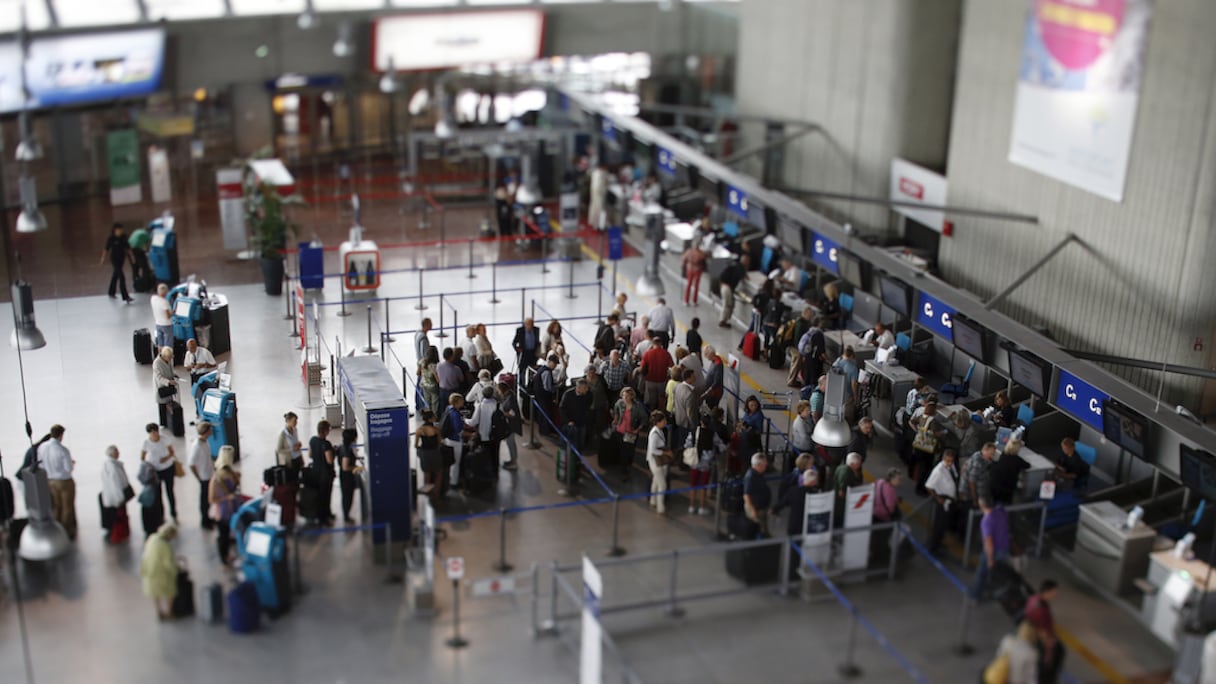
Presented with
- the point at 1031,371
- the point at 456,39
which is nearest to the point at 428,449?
the point at 1031,371

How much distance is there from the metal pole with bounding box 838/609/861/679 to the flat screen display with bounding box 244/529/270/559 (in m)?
5.65

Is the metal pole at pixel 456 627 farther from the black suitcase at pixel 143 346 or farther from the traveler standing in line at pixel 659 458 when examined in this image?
the black suitcase at pixel 143 346

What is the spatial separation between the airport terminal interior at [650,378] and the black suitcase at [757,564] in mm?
A: 59

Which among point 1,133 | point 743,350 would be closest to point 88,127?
point 1,133

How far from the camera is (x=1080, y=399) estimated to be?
16203 mm

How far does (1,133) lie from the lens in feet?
94.4

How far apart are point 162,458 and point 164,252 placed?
951 cm

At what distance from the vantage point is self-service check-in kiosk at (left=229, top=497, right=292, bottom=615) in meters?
13.0

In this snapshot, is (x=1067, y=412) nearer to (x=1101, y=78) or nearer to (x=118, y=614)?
(x=1101, y=78)

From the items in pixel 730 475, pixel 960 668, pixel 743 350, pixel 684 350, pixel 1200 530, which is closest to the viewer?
pixel 960 668

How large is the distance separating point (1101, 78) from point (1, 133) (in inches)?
886

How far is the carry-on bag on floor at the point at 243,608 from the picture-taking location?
12.7 metres

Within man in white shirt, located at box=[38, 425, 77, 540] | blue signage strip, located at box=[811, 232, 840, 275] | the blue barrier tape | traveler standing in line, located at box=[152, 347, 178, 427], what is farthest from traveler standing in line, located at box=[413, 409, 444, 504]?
blue signage strip, located at box=[811, 232, 840, 275]

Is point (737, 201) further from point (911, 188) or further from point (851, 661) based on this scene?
point (851, 661)
